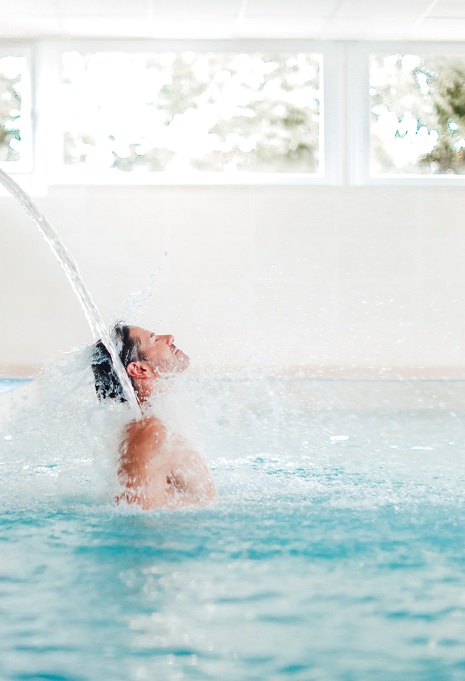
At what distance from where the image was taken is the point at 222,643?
4.65 ft

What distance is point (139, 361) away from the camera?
90.5 inches

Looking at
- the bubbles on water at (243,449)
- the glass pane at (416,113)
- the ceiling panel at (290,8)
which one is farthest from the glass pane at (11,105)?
the glass pane at (416,113)

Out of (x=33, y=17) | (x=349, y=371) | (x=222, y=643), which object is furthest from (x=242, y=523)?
(x=33, y=17)

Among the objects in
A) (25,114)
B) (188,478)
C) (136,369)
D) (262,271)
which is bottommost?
(188,478)

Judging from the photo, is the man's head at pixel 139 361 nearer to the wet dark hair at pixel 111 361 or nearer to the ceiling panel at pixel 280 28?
the wet dark hair at pixel 111 361

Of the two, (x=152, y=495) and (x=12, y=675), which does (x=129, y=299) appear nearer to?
(x=152, y=495)

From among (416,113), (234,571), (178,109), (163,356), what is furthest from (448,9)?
(234,571)

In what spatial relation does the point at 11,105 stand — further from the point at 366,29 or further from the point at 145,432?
the point at 145,432

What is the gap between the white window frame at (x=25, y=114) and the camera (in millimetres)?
6059

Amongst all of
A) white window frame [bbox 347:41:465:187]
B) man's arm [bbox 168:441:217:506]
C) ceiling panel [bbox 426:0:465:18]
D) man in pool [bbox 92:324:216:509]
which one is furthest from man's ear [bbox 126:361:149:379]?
white window frame [bbox 347:41:465:187]

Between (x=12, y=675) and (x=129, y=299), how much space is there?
4795mm

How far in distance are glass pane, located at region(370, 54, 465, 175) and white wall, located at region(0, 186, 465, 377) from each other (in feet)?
0.81

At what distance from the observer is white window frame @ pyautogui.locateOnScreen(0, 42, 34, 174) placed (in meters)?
6.06

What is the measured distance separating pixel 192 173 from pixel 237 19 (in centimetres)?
102
